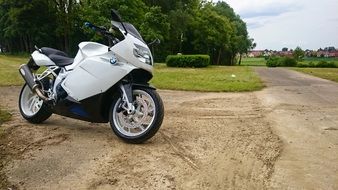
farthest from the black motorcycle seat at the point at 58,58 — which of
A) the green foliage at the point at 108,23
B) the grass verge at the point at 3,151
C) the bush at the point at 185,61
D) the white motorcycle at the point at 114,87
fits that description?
the bush at the point at 185,61

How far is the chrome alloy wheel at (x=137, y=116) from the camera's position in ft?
13.5

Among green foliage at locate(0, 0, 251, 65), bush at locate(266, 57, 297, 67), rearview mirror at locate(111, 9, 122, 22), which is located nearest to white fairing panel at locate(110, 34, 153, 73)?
rearview mirror at locate(111, 9, 122, 22)

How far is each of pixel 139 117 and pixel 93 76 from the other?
72cm

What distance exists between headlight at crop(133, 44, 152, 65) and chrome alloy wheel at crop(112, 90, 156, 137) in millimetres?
339

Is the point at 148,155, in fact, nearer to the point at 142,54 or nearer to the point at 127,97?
the point at 127,97

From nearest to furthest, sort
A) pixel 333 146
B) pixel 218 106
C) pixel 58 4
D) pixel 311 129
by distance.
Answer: pixel 333 146, pixel 311 129, pixel 218 106, pixel 58 4

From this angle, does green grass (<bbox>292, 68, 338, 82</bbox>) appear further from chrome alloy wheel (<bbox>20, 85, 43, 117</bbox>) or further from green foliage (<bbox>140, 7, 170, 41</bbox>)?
chrome alloy wheel (<bbox>20, 85, 43, 117</bbox>)

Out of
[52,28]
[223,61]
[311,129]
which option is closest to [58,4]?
[52,28]

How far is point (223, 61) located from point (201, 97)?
4959 centimetres

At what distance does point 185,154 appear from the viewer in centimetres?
374

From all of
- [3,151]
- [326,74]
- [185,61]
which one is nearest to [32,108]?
[3,151]

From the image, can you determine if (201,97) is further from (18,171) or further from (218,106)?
(18,171)

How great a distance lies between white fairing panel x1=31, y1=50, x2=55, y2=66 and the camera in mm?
4941

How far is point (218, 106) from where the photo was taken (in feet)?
21.7
